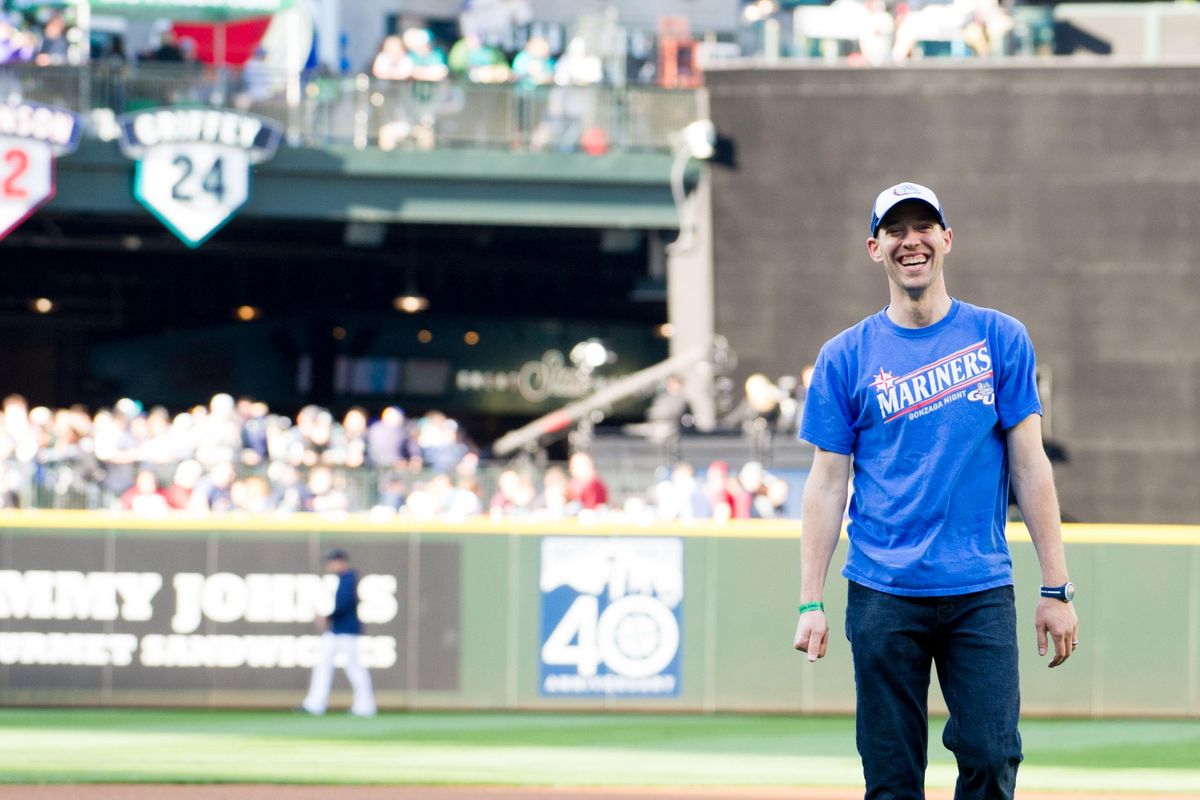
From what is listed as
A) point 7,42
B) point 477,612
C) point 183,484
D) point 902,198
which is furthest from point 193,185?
point 902,198

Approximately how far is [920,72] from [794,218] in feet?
7.34

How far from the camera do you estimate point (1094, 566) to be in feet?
50.0

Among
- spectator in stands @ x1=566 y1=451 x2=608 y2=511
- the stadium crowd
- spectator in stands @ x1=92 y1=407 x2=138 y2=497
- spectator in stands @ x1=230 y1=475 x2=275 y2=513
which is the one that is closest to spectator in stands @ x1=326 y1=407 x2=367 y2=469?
the stadium crowd

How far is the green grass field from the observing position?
11109 millimetres

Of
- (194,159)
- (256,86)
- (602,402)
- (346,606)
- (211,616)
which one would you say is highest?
(256,86)

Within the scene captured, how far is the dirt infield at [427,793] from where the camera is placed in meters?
9.95

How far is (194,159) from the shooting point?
70.0ft

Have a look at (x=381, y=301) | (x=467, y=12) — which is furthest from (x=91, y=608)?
(x=381, y=301)

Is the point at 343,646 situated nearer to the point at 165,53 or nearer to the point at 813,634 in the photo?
the point at 165,53

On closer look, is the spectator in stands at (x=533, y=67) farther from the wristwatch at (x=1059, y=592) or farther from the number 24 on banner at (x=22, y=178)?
the wristwatch at (x=1059, y=592)

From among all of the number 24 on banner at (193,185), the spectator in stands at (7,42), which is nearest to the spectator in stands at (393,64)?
the number 24 on banner at (193,185)

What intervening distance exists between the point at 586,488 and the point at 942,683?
37.5ft

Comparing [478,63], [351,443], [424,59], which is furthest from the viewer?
[478,63]

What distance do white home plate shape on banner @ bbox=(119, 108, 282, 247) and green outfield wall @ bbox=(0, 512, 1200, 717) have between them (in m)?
6.87
